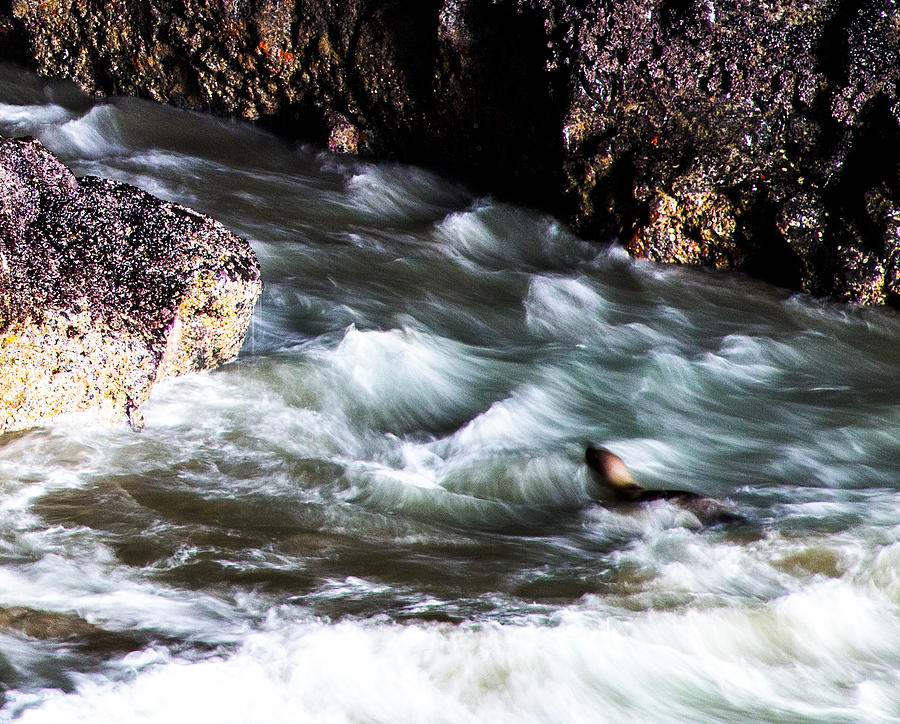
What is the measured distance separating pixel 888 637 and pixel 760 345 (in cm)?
270

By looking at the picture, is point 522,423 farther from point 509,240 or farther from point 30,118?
point 30,118

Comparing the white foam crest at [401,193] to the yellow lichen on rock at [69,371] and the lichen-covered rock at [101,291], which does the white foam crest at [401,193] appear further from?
the yellow lichen on rock at [69,371]

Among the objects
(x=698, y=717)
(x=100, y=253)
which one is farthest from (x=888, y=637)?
(x=100, y=253)

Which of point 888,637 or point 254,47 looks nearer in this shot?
point 888,637

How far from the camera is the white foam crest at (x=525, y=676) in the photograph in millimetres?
2422

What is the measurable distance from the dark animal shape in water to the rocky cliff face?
2699mm

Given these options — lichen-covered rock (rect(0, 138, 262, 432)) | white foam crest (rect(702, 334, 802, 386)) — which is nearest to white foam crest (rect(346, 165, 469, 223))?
white foam crest (rect(702, 334, 802, 386))

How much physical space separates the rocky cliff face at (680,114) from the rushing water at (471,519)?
0.39m

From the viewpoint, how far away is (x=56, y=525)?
3113 mm

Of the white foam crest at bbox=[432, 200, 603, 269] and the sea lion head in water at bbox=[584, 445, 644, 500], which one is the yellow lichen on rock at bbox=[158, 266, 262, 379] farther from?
the white foam crest at bbox=[432, 200, 603, 269]

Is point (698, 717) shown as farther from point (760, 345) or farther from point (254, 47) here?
point (254, 47)

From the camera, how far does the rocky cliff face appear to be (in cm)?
591

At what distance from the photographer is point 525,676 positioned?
264 cm

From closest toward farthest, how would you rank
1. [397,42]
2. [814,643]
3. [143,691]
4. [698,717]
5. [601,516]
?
[143,691] < [698,717] < [814,643] < [601,516] < [397,42]
